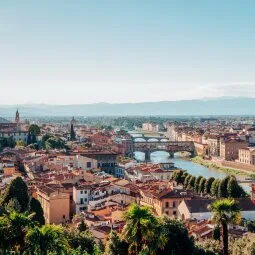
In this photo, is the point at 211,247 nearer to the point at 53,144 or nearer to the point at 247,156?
the point at 53,144

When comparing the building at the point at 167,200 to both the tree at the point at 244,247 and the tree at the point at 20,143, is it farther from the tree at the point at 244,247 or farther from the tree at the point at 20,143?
the tree at the point at 20,143

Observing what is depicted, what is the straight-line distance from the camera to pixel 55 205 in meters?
25.1

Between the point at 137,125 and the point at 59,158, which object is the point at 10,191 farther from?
the point at 137,125

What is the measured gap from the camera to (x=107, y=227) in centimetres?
1873

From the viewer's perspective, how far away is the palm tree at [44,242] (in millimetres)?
10969

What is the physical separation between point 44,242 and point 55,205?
14142 mm

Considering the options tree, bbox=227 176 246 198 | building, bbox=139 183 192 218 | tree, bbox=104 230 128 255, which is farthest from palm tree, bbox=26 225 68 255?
tree, bbox=227 176 246 198

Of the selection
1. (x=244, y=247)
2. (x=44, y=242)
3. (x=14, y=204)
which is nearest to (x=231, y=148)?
(x=14, y=204)

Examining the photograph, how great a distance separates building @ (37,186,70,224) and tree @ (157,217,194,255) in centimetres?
1020

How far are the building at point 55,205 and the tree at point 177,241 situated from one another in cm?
1020

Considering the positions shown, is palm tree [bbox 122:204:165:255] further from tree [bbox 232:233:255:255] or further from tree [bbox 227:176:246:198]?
tree [bbox 227:176:246:198]

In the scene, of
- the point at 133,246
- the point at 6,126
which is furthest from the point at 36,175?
the point at 6,126

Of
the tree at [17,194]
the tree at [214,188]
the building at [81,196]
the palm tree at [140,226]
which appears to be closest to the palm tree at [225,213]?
the palm tree at [140,226]

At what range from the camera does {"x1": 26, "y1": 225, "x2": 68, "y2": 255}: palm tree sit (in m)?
11.0
